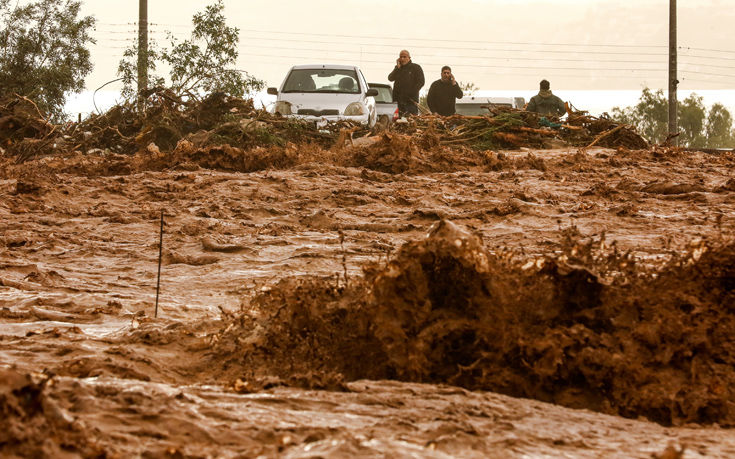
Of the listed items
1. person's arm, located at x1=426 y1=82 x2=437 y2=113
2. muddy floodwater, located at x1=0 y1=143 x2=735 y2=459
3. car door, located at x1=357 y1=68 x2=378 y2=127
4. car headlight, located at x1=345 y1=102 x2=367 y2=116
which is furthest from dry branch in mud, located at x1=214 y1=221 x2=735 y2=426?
person's arm, located at x1=426 y1=82 x2=437 y2=113

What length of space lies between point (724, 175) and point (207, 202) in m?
6.20

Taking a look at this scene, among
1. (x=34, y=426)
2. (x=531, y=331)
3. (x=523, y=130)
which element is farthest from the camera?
(x=523, y=130)

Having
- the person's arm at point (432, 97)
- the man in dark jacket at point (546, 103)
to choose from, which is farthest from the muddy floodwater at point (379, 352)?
the person's arm at point (432, 97)

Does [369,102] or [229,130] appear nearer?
[229,130]

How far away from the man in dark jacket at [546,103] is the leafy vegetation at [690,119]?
764 inches

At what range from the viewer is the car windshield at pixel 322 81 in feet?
50.2

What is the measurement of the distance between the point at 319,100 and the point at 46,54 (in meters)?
7.13

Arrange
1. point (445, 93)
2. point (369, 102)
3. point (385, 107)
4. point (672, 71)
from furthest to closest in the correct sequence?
1. point (672, 71)
2. point (385, 107)
3. point (445, 93)
4. point (369, 102)

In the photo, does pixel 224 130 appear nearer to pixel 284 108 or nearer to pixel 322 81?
pixel 284 108

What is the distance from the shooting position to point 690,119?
35.5m

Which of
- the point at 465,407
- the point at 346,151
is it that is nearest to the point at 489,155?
the point at 346,151

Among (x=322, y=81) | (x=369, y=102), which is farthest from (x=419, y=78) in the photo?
(x=322, y=81)

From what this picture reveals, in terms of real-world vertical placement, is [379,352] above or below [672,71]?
below

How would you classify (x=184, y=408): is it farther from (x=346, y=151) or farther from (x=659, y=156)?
(x=659, y=156)
